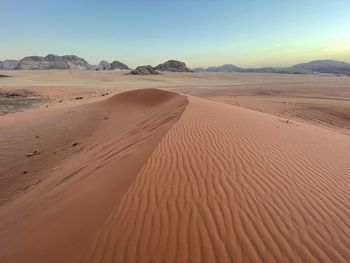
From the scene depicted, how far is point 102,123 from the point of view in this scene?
13742 mm

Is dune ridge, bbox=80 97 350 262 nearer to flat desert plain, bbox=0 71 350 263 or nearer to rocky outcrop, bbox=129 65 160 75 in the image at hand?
flat desert plain, bbox=0 71 350 263

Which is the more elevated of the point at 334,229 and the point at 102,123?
the point at 334,229

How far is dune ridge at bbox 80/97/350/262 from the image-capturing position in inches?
123

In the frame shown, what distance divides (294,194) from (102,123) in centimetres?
1055

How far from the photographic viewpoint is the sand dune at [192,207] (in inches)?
125

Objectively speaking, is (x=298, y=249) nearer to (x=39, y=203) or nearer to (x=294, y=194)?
(x=294, y=194)

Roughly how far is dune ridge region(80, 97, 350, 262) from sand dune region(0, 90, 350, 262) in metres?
0.01

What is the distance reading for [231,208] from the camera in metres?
3.85

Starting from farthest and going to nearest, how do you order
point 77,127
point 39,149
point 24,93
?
point 24,93, point 77,127, point 39,149

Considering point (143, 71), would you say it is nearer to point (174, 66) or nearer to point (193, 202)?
point (174, 66)

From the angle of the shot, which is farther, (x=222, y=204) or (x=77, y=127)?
(x=77, y=127)

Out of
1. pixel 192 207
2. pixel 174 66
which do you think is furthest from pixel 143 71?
pixel 192 207

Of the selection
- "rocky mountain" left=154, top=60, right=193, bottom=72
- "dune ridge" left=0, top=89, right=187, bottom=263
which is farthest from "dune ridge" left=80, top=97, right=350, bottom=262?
"rocky mountain" left=154, top=60, right=193, bottom=72

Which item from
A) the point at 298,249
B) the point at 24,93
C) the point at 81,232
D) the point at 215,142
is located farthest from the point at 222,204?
the point at 24,93
